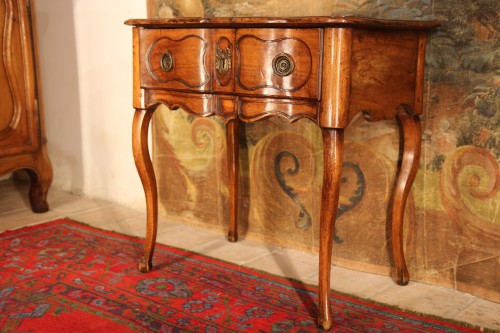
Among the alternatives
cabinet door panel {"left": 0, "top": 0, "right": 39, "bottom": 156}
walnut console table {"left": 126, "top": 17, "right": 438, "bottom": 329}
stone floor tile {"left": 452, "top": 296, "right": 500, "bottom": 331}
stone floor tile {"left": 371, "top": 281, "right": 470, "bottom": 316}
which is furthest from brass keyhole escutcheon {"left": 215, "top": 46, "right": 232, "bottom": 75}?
cabinet door panel {"left": 0, "top": 0, "right": 39, "bottom": 156}

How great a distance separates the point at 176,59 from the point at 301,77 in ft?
1.67

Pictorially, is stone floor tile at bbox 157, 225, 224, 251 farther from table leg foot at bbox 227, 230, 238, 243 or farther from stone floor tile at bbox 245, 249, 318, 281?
stone floor tile at bbox 245, 249, 318, 281

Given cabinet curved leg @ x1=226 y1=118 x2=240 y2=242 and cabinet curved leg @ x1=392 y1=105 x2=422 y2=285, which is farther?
cabinet curved leg @ x1=226 y1=118 x2=240 y2=242

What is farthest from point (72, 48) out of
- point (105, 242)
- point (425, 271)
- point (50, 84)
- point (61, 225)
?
point (425, 271)

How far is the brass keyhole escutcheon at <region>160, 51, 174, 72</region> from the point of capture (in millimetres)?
2049

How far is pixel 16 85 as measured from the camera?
9.78 feet

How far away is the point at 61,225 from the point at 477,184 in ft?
6.18

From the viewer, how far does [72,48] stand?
11.2 ft

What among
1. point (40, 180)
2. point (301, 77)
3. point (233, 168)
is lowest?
point (40, 180)

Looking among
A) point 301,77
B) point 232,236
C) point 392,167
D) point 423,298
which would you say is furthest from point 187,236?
point 301,77

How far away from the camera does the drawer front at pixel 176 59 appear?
1.97m

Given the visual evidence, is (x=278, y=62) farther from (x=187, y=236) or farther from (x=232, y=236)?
(x=187, y=236)

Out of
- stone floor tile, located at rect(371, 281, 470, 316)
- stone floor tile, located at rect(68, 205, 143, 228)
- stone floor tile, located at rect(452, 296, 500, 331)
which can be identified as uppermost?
stone floor tile, located at rect(452, 296, 500, 331)

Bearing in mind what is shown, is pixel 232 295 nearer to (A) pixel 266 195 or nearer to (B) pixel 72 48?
(A) pixel 266 195
